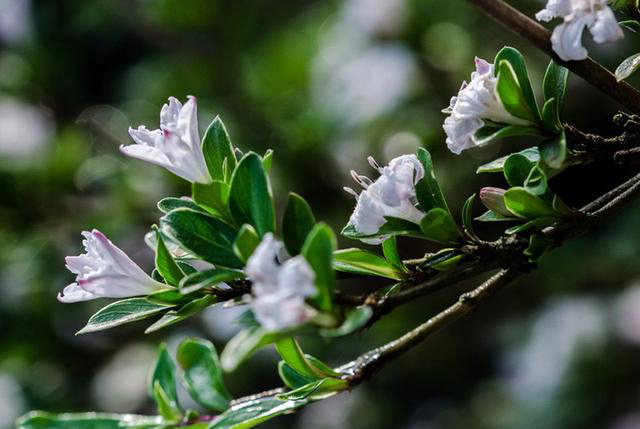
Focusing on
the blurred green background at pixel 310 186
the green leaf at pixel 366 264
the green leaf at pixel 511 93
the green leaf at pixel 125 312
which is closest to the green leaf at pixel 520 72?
the green leaf at pixel 511 93

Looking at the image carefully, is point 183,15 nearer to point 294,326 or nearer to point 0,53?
point 0,53

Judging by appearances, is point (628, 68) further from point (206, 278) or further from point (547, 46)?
point (206, 278)

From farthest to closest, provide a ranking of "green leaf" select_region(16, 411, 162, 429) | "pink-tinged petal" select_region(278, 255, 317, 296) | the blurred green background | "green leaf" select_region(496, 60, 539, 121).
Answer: the blurred green background, "green leaf" select_region(16, 411, 162, 429), "green leaf" select_region(496, 60, 539, 121), "pink-tinged petal" select_region(278, 255, 317, 296)

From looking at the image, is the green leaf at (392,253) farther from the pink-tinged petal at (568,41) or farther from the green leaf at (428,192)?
the pink-tinged petal at (568,41)

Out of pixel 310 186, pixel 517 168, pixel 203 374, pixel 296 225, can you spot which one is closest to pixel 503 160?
pixel 517 168

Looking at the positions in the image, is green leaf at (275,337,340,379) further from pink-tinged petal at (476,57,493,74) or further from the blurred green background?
the blurred green background

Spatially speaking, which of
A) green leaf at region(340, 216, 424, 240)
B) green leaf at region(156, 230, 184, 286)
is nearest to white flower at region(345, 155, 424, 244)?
green leaf at region(340, 216, 424, 240)

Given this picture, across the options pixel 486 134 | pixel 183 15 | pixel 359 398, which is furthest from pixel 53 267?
pixel 486 134
